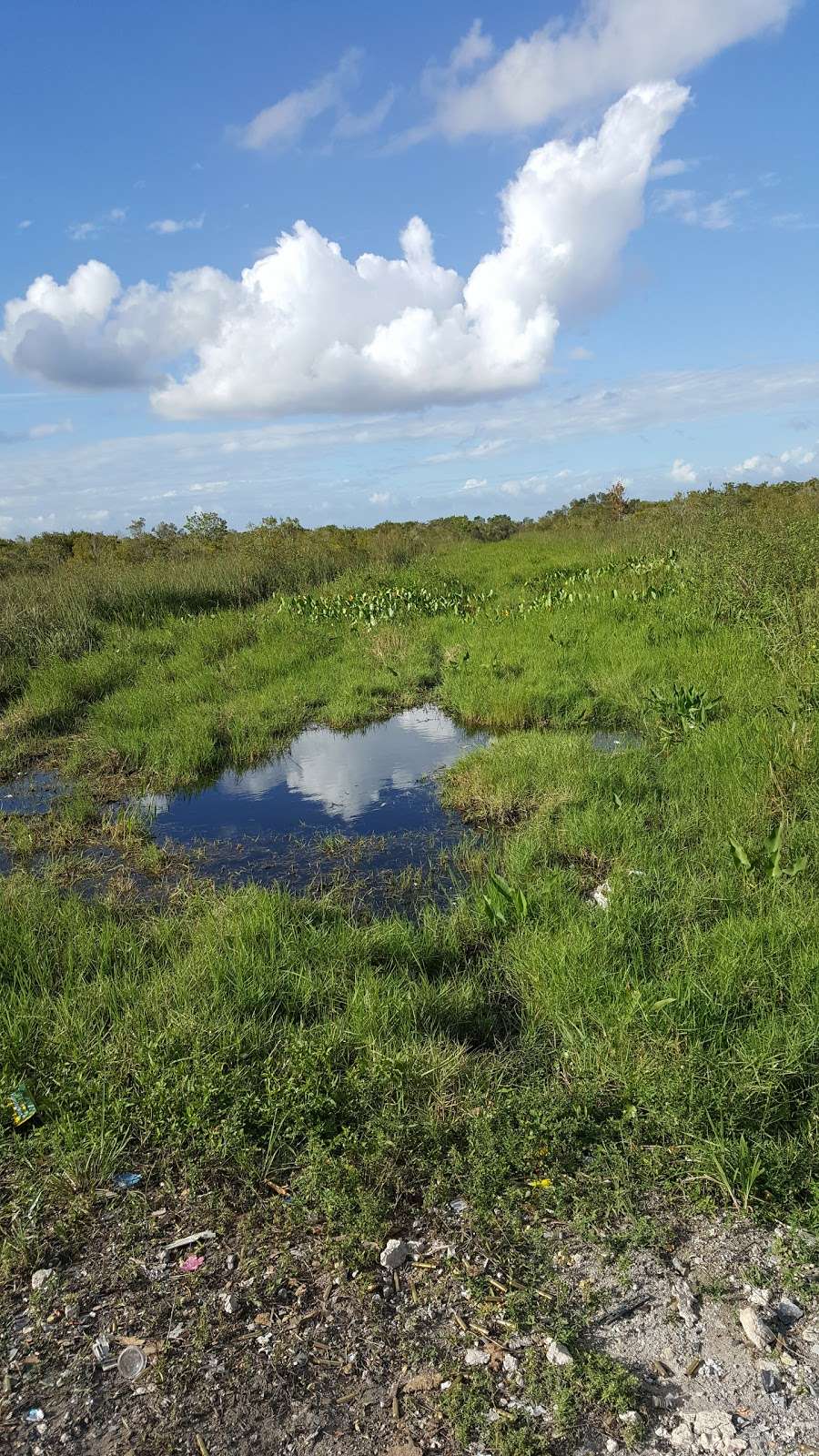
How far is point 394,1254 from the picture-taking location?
105 inches

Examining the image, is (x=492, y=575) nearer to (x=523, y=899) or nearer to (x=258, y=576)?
(x=258, y=576)

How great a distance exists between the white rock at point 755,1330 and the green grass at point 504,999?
0.40 meters

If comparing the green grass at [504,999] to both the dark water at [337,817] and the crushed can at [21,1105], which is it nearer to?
the crushed can at [21,1105]

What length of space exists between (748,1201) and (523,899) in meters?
1.98

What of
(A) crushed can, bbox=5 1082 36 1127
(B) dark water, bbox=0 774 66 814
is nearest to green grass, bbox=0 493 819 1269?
(A) crushed can, bbox=5 1082 36 1127

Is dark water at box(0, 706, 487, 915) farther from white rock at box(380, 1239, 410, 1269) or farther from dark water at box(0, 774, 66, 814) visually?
white rock at box(380, 1239, 410, 1269)

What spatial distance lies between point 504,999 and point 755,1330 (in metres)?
1.90

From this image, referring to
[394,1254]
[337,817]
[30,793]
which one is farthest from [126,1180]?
[30,793]

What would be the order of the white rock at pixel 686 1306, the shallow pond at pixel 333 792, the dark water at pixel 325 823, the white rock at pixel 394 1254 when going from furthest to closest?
the shallow pond at pixel 333 792, the dark water at pixel 325 823, the white rock at pixel 394 1254, the white rock at pixel 686 1306

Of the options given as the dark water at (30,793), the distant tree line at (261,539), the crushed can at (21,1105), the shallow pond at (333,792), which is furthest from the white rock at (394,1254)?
the distant tree line at (261,539)

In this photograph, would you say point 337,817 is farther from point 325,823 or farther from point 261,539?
point 261,539

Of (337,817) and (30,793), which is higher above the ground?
(30,793)

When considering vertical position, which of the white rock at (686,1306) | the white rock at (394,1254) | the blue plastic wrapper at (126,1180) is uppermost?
the blue plastic wrapper at (126,1180)

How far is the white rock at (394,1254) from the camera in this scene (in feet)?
8.71
